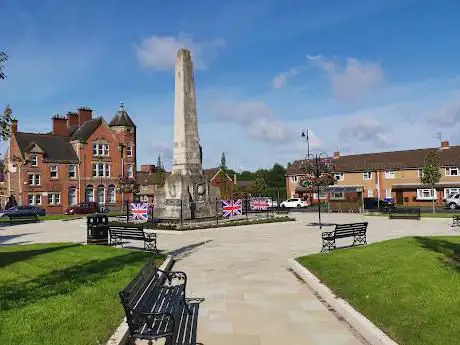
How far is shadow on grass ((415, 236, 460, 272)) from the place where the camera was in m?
11.4

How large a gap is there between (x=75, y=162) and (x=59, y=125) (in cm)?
721

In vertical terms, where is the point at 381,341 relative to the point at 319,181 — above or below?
below

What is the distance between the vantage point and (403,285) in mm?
9062

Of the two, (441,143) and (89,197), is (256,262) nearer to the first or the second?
(89,197)

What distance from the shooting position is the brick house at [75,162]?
2203 inches

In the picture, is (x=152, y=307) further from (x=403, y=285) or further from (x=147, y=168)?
(x=147, y=168)

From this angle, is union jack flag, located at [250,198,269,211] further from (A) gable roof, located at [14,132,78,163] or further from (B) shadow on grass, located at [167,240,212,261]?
(A) gable roof, located at [14,132,78,163]

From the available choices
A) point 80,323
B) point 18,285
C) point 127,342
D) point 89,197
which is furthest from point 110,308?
point 89,197

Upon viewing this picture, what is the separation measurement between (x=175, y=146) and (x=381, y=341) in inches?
910

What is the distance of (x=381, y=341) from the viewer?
6.32 m

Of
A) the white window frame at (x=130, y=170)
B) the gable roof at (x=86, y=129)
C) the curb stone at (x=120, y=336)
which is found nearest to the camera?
the curb stone at (x=120, y=336)

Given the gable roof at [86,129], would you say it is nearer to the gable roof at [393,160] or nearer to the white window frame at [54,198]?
the white window frame at [54,198]

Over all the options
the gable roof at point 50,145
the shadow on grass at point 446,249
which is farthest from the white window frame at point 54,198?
the shadow on grass at point 446,249

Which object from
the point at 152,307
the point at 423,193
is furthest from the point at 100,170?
the point at 152,307
